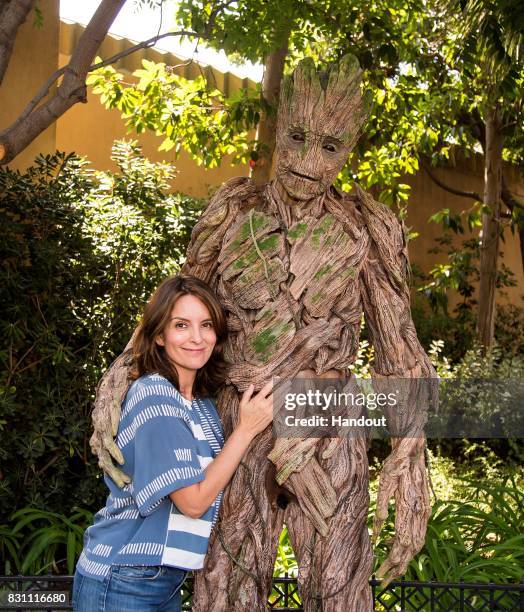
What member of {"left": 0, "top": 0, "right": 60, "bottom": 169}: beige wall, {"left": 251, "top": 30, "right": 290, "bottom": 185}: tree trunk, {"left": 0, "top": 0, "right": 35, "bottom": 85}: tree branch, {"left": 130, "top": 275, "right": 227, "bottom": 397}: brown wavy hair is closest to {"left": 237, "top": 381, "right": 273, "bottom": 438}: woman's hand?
{"left": 130, "top": 275, "right": 227, "bottom": 397}: brown wavy hair

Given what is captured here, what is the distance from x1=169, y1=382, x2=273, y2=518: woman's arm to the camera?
1.99m

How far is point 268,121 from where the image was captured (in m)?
6.02

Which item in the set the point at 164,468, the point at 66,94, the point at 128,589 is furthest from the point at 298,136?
the point at 66,94

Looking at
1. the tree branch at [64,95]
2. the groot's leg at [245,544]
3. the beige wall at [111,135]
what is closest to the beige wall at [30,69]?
the beige wall at [111,135]

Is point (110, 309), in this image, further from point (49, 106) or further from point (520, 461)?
→ point (520, 461)

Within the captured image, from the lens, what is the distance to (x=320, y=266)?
2482 mm

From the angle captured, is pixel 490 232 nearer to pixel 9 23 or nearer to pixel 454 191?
pixel 454 191

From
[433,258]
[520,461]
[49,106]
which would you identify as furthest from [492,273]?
[49,106]

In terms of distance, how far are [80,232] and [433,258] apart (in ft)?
23.7

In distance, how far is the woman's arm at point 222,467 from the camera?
1.99m

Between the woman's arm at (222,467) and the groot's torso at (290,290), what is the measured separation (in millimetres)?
143

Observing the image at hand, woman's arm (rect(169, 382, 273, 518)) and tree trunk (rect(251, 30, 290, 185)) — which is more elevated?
tree trunk (rect(251, 30, 290, 185))

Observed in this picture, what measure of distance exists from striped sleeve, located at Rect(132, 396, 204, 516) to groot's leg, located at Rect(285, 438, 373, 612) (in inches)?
21.0

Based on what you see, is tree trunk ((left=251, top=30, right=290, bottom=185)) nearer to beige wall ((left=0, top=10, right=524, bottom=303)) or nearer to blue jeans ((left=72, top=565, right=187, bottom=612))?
beige wall ((left=0, top=10, right=524, bottom=303))
